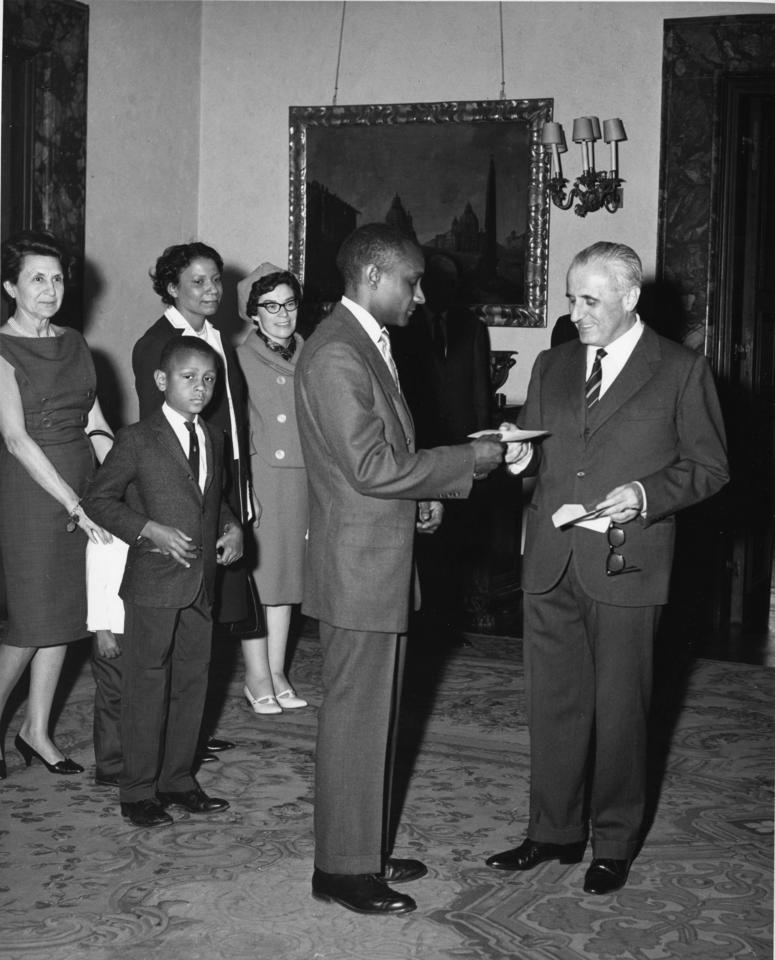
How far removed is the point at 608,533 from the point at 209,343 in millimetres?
1953

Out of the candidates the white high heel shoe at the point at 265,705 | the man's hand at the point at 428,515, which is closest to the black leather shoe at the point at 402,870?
the man's hand at the point at 428,515

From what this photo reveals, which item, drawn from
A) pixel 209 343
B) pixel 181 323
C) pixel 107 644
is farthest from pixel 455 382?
pixel 107 644

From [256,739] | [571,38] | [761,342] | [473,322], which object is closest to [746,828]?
[256,739]

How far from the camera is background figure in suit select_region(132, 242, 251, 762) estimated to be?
15.3ft

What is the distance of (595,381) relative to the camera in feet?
12.5

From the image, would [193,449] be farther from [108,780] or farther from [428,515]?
[108,780]

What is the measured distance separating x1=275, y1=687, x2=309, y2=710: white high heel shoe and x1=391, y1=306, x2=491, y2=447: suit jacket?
5.54ft

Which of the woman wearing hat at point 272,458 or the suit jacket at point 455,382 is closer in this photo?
the woman wearing hat at point 272,458

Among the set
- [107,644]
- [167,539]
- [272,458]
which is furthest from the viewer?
[272,458]

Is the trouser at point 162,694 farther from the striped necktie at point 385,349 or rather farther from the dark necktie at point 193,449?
the striped necktie at point 385,349

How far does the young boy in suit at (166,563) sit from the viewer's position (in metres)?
4.18

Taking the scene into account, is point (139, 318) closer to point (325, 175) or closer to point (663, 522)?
point (325, 175)

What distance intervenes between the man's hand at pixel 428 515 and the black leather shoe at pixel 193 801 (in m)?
1.41

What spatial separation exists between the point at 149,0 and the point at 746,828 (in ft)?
22.2
